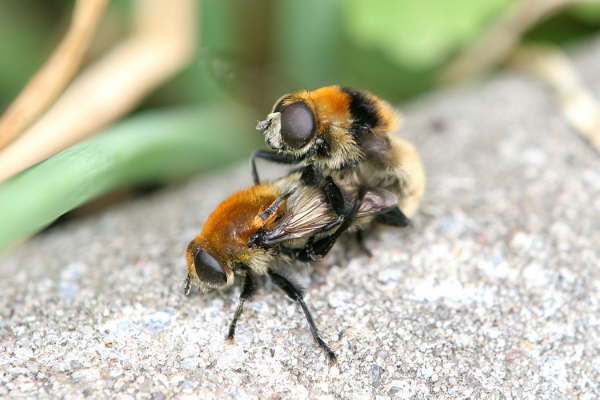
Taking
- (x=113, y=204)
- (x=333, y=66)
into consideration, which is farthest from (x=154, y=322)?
(x=333, y=66)

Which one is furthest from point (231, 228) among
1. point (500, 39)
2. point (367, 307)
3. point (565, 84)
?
point (500, 39)

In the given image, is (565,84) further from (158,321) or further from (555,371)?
(158,321)

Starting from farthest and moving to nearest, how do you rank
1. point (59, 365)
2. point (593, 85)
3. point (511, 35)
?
1. point (511, 35)
2. point (593, 85)
3. point (59, 365)

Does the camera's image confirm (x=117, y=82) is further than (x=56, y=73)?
Yes

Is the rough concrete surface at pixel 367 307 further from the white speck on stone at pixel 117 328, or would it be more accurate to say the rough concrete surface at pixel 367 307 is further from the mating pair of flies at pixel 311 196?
the mating pair of flies at pixel 311 196

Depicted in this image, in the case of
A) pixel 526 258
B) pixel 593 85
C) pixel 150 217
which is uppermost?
pixel 150 217

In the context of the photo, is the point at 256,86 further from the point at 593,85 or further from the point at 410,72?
the point at 593,85
